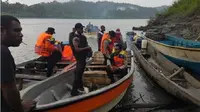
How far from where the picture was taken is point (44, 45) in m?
8.87

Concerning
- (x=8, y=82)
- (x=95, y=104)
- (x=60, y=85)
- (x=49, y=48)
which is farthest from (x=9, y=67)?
(x=49, y=48)

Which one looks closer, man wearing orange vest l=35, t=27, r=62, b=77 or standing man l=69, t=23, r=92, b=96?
standing man l=69, t=23, r=92, b=96

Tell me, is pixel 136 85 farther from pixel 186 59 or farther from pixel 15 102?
pixel 15 102

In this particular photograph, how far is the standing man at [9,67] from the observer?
2551 mm

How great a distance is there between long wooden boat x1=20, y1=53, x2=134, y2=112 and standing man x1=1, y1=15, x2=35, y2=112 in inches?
68.9

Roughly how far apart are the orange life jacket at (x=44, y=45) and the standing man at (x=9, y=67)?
605 cm

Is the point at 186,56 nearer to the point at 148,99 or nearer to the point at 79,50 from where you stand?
the point at 148,99

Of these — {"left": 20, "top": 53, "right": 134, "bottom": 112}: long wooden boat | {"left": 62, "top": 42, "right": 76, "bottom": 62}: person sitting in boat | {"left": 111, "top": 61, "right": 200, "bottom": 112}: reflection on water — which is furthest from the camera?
{"left": 62, "top": 42, "right": 76, "bottom": 62}: person sitting in boat

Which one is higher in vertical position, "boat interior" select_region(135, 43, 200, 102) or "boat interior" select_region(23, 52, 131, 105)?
"boat interior" select_region(23, 52, 131, 105)

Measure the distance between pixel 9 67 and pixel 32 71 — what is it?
21.8ft

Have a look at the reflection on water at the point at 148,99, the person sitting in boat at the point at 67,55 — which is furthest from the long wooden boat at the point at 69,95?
the person sitting in boat at the point at 67,55

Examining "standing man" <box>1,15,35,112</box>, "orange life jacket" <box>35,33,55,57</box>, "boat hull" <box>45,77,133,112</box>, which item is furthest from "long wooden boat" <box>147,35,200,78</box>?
"standing man" <box>1,15,35,112</box>

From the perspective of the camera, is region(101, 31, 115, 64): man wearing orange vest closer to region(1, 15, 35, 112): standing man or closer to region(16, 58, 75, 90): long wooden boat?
region(16, 58, 75, 90): long wooden boat

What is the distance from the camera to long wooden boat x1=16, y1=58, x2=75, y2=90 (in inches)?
313
